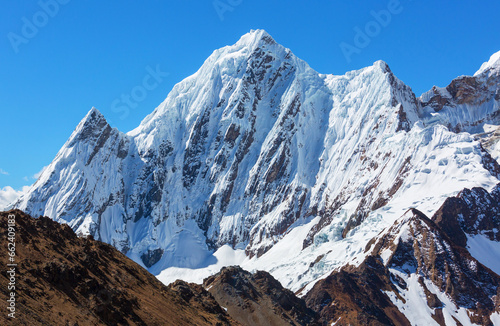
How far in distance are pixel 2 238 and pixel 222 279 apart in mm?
101600

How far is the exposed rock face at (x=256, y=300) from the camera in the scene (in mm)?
158500

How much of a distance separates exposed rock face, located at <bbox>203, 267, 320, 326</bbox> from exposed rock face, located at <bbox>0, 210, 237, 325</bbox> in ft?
183

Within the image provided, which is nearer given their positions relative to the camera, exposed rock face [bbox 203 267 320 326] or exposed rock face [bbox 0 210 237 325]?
exposed rock face [bbox 0 210 237 325]

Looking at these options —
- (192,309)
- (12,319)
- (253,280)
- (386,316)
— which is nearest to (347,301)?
(386,316)

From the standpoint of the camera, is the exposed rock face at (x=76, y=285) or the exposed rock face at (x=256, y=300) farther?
the exposed rock face at (x=256, y=300)

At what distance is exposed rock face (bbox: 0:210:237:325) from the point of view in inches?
2729

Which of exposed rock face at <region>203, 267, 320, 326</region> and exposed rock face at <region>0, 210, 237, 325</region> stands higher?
exposed rock face at <region>203, 267, 320, 326</region>

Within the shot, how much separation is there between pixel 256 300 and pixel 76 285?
93.5 m

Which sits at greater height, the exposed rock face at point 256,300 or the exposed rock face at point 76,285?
the exposed rock face at point 256,300

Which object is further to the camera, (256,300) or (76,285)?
(256,300)

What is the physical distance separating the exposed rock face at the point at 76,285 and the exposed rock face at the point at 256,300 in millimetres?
55883

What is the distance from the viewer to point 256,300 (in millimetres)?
166375

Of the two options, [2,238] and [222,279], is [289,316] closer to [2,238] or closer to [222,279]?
[222,279]

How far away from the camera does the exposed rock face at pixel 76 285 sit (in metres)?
69.3
